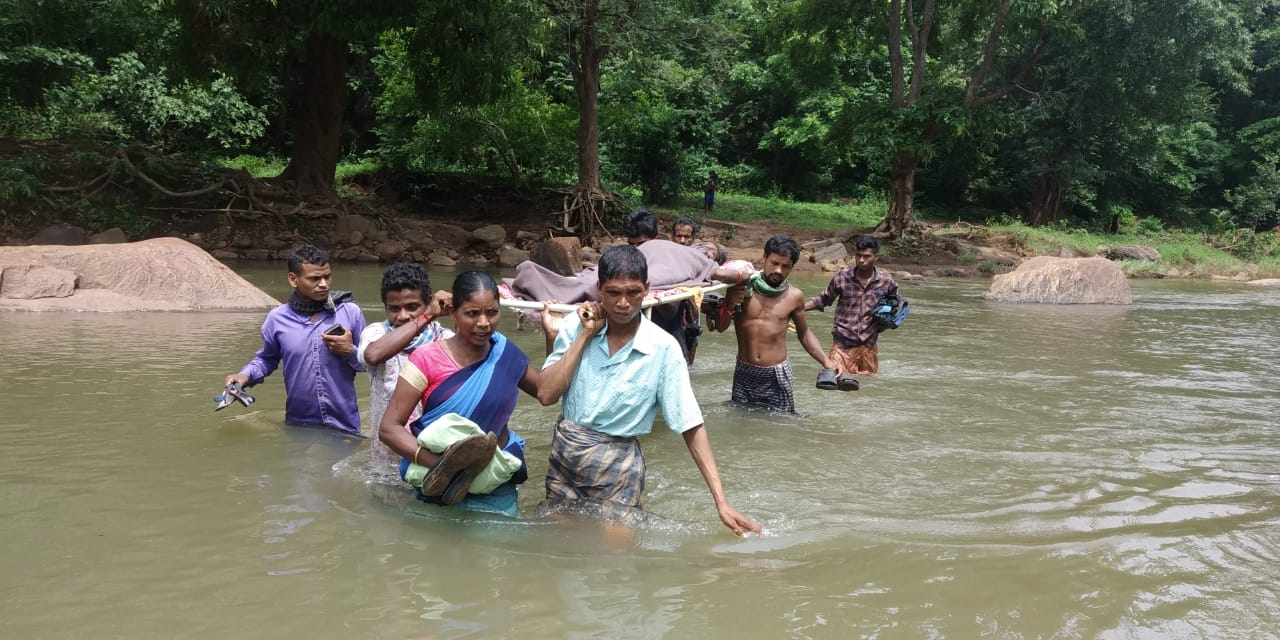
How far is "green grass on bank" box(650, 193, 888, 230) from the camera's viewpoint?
23.9m

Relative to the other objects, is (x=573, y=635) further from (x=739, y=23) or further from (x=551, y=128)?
(x=739, y=23)

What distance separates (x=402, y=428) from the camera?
3348 millimetres

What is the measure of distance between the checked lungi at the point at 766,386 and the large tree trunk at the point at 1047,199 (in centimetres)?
2314

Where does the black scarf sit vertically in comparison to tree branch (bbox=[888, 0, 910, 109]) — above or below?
below

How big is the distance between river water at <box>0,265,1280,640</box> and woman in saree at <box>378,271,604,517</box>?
33 cm

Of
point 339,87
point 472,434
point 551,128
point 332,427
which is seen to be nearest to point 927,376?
point 332,427

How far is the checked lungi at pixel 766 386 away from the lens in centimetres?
620

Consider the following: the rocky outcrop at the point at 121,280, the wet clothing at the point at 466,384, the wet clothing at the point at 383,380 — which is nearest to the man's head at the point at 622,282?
the wet clothing at the point at 466,384

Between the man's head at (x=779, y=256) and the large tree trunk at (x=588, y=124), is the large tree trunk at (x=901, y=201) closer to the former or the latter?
the large tree trunk at (x=588, y=124)

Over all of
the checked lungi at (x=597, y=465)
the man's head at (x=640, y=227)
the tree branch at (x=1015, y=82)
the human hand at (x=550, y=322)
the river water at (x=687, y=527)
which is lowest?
the river water at (x=687, y=527)

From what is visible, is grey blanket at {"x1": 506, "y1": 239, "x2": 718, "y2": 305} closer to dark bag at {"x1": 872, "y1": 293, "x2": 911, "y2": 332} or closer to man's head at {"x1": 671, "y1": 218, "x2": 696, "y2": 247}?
man's head at {"x1": 671, "y1": 218, "x2": 696, "y2": 247}

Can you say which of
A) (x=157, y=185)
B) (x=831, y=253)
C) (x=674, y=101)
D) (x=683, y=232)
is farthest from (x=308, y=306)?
(x=674, y=101)

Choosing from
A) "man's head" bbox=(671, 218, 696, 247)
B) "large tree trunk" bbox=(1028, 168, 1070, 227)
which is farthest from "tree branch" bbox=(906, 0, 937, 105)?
"man's head" bbox=(671, 218, 696, 247)

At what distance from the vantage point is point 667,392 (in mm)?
3453
